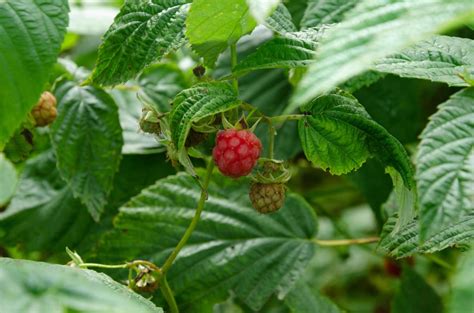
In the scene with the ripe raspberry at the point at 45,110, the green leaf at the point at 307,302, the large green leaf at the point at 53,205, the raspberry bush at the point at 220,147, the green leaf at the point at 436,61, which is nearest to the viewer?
the raspberry bush at the point at 220,147

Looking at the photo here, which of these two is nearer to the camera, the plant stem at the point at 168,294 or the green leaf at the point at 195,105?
the green leaf at the point at 195,105

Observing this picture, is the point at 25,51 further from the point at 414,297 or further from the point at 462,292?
the point at 414,297

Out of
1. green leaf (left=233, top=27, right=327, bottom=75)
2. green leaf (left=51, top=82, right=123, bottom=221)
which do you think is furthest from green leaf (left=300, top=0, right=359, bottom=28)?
green leaf (left=51, top=82, right=123, bottom=221)

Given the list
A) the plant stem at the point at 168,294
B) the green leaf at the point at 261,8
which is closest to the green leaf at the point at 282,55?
the green leaf at the point at 261,8

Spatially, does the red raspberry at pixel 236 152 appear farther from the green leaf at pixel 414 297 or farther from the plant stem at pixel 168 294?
the green leaf at pixel 414 297

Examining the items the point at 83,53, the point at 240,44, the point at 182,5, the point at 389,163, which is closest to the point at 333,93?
the point at 389,163

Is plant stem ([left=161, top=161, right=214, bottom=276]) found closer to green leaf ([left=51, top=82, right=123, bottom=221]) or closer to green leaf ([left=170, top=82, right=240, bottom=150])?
green leaf ([left=170, top=82, right=240, bottom=150])

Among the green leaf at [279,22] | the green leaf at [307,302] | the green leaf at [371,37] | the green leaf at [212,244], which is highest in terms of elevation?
the green leaf at [371,37]
